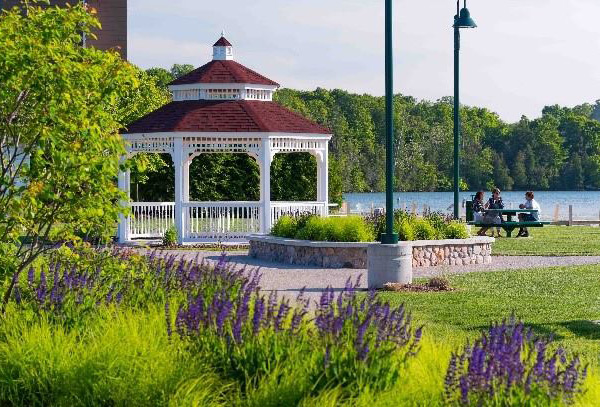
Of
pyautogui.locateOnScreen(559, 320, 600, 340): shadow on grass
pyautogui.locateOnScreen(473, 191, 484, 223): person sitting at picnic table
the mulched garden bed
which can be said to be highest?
pyautogui.locateOnScreen(473, 191, 484, 223): person sitting at picnic table

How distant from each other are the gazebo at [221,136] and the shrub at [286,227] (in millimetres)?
3612

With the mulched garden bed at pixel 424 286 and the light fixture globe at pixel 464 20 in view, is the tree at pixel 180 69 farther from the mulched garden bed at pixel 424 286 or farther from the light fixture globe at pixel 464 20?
the mulched garden bed at pixel 424 286

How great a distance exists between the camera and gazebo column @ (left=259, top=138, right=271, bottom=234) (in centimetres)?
2769

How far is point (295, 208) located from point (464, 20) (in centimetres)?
606

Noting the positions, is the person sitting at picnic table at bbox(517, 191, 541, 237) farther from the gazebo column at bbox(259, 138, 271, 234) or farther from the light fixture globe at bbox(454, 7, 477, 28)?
the gazebo column at bbox(259, 138, 271, 234)

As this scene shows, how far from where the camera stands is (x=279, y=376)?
293 inches

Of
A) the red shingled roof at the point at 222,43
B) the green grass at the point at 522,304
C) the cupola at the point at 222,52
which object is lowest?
the green grass at the point at 522,304

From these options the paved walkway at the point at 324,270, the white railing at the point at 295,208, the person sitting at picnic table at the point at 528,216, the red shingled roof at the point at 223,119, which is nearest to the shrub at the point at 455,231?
the paved walkway at the point at 324,270

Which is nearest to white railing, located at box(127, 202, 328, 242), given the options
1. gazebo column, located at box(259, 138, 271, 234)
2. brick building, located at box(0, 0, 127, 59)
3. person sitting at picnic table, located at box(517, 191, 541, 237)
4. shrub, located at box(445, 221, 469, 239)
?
gazebo column, located at box(259, 138, 271, 234)

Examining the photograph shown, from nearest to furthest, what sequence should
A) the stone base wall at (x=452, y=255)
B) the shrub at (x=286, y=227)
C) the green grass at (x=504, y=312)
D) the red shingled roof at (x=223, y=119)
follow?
the green grass at (x=504, y=312), the stone base wall at (x=452, y=255), the shrub at (x=286, y=227), the red shingled roof at (x=223, y=119)

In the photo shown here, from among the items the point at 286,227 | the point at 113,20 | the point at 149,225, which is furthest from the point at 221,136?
the point at 113,20

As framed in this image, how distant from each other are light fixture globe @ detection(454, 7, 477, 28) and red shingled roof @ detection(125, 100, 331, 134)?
15.2ft

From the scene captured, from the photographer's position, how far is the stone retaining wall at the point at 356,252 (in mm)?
20438

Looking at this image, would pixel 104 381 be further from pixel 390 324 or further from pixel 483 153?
pixel 483 153
